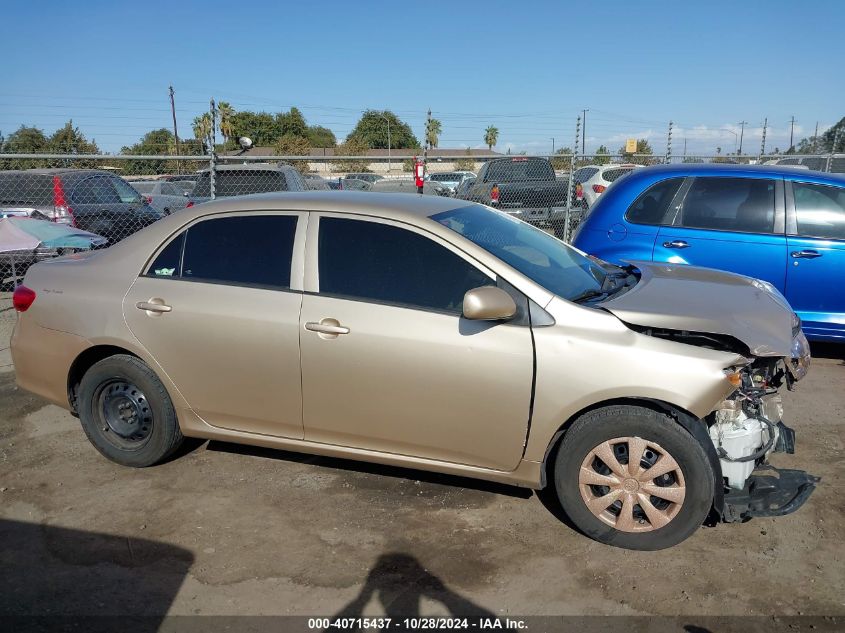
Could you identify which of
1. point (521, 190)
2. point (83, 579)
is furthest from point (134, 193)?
point (83, 579)

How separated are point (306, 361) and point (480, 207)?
1.55 metres

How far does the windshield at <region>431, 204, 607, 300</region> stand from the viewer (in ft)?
12.1

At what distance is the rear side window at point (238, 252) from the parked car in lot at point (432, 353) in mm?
13

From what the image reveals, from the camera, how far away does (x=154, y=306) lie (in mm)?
4055

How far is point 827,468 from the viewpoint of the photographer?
4.18 metres

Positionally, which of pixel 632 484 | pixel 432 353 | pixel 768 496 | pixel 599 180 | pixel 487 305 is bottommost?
pixel 768 496

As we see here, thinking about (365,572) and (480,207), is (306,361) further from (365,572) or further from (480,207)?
(480,207)

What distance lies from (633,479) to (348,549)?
142 cm

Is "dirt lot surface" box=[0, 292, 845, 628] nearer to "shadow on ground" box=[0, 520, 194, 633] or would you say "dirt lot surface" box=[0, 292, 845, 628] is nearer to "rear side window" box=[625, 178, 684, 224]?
"shadow on ground" box=[0, 520, 194, 633]

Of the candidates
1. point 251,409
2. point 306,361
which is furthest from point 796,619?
point 251,409

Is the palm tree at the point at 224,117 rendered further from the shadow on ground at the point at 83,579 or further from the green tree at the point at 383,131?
the shadow on ground at the point at 83,579

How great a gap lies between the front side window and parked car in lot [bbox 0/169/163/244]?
8616mm

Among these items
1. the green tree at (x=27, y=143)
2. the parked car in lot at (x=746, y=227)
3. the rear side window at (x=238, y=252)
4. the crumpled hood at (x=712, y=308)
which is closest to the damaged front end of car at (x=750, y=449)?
the crumpled hood at (x=712, y=308)

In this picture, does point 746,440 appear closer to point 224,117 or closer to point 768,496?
point 768,496
